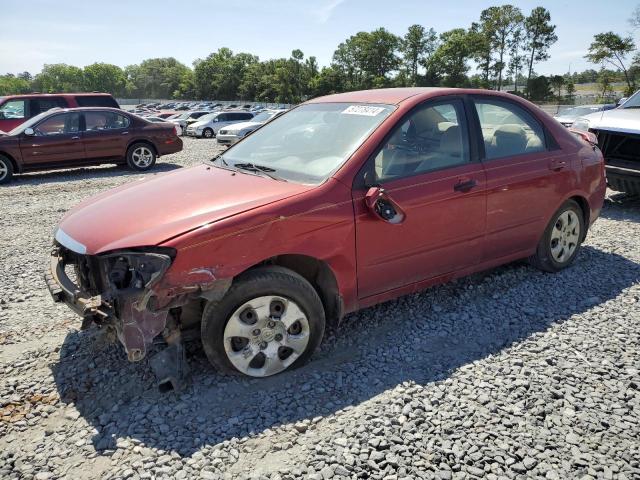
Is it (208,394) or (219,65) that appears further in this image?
(219,65)

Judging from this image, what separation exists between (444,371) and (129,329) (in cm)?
194

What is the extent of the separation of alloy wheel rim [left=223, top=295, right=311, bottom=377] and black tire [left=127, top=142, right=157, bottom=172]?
1012cm

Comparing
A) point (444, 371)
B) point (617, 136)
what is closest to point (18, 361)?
point (444, 371)

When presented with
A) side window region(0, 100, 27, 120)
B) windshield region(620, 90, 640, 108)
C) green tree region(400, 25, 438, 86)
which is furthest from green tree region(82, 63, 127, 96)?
windshield region(620, 90, 640, 108)

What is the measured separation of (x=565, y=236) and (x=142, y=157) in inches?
403

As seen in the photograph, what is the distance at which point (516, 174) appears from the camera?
4.02m

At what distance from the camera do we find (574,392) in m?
2.88

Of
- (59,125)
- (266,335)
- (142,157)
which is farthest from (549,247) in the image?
(59,125)

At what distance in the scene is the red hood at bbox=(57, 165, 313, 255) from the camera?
2730 mm

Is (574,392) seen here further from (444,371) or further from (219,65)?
(219,65)

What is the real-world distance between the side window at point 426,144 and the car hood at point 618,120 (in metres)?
4.24

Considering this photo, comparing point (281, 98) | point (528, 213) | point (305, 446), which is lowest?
point (305, 446)

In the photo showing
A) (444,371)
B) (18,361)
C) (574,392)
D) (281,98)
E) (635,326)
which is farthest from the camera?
(281,98)

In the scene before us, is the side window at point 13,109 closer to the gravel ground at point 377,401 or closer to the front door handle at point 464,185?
the gravel ground at point 377,401
